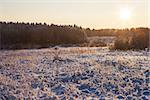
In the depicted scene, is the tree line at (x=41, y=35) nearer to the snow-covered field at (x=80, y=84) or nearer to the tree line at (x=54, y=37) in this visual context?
the tree line at (x=54, y=37)

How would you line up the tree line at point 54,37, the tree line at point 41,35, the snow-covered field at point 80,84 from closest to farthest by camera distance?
the snow-covered field at point 80,84, the tree line at point 54,37, the tree line at point 41,35

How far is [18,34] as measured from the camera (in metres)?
70.2

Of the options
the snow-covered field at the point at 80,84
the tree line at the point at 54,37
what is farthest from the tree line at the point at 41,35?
the snow-covered field at the point at 80,84

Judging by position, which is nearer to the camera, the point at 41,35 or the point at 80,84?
the point at 80,84

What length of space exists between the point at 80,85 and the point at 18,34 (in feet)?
189

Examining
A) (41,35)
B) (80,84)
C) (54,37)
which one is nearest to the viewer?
(80,84)

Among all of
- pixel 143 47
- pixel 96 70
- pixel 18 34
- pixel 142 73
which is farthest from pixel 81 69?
pixel 18 34

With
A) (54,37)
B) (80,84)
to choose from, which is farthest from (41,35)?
(80,84)

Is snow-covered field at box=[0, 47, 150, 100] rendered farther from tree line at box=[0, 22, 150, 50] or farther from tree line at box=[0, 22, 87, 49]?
tree line at box=[0, 22, 87, 49]

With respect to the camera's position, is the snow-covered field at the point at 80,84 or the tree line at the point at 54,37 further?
the tree line at the point at 54,37

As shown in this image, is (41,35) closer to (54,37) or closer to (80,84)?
(54,37)

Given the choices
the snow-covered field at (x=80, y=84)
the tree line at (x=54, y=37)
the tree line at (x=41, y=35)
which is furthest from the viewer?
the tree line at (x=41, y=35)

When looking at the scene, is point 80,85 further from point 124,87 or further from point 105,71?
point 105,71

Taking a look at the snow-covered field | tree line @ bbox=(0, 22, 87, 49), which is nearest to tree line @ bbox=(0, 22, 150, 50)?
tree line @ bbox=(0, 22, 87, 49)
